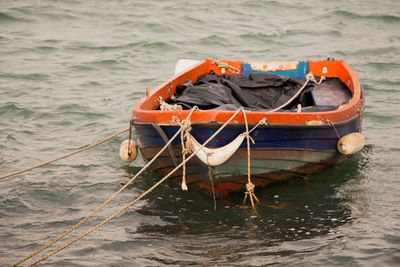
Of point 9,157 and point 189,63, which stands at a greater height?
point 189,63

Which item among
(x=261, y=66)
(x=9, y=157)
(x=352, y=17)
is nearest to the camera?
(x=9, y=157)

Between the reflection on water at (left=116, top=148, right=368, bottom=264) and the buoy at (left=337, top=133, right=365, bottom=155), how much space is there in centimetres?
45

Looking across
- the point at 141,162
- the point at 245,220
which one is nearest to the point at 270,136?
the point at 245,220

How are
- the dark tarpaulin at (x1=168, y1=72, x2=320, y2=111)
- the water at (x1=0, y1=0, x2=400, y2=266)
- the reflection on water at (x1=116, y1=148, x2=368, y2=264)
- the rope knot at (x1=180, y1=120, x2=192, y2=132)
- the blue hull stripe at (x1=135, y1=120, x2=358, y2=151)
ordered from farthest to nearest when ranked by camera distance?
1. the dark tarpaulin at (x1=168, y1=72, x2=320, y2=111)
2. the blue hull stripe at (x1=135, y1=120, x2=358, y2=151)
3. the rope knot at (x1=180, y1=120, x2=192, y2=132)
4. the water at (x1=0, y1=0, x2=400, y2=266)
5. the reflection on water at (x1=116, y1=148, x2=368, y2=264)

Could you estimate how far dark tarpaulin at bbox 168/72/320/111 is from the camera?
6559mm

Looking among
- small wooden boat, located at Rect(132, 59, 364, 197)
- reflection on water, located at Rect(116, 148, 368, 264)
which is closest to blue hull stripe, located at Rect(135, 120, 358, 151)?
small wooden boat, located at Rect(132, 59, 364, 197)

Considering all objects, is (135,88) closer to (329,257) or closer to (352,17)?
(329,257)

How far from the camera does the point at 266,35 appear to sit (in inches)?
613

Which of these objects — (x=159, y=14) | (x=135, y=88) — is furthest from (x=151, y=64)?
(x=159, y=14)

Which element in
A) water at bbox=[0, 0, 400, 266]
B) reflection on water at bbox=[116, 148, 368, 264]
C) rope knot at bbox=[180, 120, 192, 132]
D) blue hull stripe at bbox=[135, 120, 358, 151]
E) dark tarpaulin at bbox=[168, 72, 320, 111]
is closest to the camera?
reflection on water at bbox=[116, 148, 368, 264]

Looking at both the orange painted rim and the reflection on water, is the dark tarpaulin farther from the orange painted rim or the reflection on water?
the reflection on water

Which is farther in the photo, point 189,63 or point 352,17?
point 352,17

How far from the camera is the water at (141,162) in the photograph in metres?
5.11

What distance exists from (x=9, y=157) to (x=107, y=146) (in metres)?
1.42
